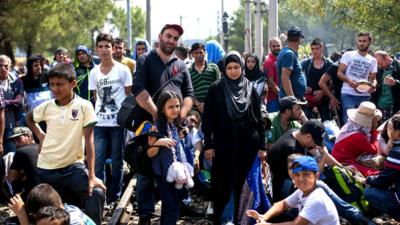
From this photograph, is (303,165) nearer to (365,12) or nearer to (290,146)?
(290,146)

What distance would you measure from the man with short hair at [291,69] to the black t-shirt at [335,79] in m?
1.06

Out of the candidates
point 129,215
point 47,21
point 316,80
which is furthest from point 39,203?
point 47,21

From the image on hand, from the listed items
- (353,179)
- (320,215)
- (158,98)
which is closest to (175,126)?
(158,98)

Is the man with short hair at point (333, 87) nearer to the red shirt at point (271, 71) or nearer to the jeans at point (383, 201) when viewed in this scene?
the red shirt at point (271, 71)

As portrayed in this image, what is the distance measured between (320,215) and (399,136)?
153 centimetres

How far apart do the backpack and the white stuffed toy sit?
5.40 feet

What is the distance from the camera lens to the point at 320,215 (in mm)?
4637

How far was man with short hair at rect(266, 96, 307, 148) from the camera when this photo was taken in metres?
6.71

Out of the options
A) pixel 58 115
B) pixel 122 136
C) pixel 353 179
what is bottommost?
pixel 353 179

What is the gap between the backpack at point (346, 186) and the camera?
6090 mm

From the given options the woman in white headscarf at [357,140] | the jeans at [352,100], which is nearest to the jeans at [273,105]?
the jeans at [352,100]

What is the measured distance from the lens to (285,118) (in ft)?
22.2

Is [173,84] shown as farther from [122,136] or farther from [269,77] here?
[269,77]

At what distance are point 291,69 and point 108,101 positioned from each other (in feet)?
8.22
